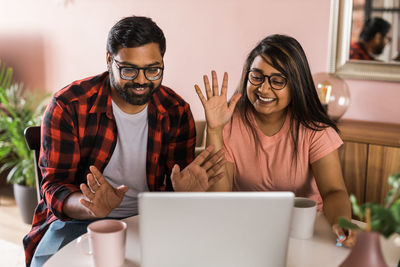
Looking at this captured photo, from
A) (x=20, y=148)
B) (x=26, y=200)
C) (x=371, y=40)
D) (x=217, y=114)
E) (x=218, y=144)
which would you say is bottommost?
(x=26, y=200)

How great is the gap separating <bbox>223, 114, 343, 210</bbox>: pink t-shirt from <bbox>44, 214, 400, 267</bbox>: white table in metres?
0.47

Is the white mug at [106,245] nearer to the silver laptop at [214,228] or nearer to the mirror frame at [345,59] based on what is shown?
the silver laptop at [214,228]

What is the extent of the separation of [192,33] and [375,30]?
3.65ft

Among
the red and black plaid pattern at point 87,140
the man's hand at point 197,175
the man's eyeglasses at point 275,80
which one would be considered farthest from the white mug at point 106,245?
the man's eyeglasses at point 275,80

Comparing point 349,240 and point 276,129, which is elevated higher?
point 276,129

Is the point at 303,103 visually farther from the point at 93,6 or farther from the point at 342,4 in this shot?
the point at 93,6

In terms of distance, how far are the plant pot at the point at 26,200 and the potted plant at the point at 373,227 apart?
8.15ft

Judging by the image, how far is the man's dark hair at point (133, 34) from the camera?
61.3 inches

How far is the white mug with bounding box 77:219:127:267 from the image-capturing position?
95cm

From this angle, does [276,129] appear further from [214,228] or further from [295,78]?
[214,228]

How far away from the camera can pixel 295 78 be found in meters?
1.59

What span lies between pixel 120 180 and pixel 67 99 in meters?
0.35

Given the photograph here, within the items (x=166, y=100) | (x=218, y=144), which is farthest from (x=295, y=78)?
(x=166, y=100)

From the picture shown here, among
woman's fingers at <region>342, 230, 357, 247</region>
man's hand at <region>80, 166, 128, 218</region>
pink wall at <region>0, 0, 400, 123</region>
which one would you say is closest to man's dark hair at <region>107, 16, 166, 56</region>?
man's hand at <region>80, 166, 128, 218</region>
